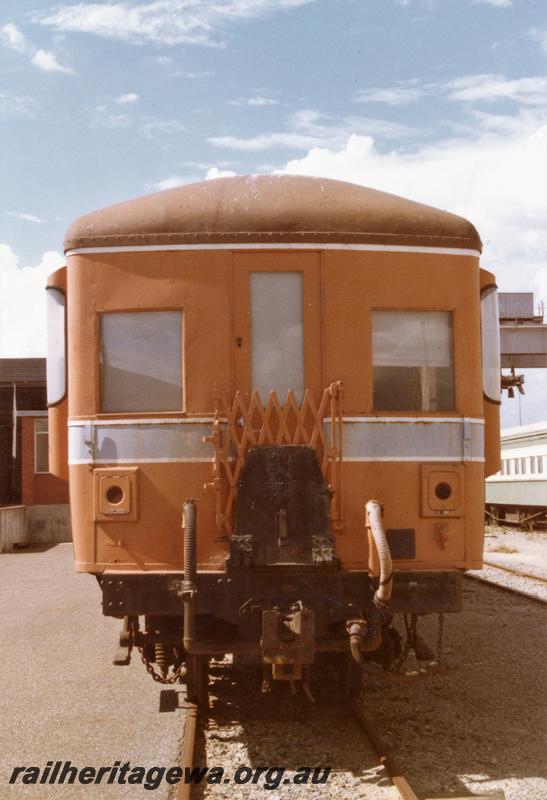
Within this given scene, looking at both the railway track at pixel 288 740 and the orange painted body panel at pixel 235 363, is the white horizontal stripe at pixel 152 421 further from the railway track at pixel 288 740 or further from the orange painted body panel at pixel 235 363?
the railway track at pixel 288 740

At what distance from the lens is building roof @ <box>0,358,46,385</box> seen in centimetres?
2942

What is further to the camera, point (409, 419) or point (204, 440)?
point (409, 419)

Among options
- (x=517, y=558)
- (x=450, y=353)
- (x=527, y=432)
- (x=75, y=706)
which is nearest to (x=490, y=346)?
(x=450, y=353)

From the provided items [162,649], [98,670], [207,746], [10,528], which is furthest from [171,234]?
[10,528]

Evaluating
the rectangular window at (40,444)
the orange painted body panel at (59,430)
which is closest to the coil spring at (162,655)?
the orange painted body panel at (59,430)

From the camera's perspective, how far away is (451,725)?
6.11 meters

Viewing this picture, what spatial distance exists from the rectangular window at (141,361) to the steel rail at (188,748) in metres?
2.10

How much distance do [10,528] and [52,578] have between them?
348 inches

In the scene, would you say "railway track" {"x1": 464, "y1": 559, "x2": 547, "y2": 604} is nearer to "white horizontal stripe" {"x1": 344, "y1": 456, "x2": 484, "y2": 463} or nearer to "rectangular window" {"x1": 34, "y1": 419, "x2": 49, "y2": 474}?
"white horizontal stripe" {"x1": 344, "y1": 456, "x2": 484, "y2": 463}

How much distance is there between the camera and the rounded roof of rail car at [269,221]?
5.76 metres

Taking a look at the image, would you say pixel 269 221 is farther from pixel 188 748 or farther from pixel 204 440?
pixel 188 748

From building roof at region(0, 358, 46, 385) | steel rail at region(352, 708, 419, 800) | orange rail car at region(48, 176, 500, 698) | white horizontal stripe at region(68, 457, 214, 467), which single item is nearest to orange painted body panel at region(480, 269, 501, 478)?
orange rail car at region(48, 176, 500, 698)

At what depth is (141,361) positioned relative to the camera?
5762 mm

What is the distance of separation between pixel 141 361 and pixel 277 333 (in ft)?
2.94
